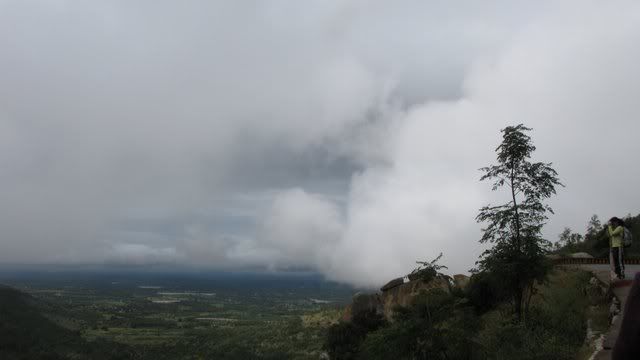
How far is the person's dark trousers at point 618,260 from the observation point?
17031 mm

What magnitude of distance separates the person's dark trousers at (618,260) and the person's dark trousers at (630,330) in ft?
56.2

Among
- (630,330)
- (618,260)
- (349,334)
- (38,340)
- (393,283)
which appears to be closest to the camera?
(630,330)

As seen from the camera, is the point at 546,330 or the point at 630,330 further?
the point at 546,330

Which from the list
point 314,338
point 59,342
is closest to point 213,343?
point 59,342

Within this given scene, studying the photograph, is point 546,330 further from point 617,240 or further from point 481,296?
point 481,296

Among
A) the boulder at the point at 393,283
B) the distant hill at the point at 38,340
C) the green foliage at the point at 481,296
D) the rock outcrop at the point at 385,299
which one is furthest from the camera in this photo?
the distant hill at the point at 38,340

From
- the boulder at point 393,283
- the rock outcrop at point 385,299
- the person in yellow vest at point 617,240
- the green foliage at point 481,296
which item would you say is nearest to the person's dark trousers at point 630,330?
the person in yellow vest at point 617,240

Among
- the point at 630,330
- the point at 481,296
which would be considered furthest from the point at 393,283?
the point at 630,330

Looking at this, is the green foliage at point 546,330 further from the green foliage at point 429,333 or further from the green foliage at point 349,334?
the green foliage at point 349,334

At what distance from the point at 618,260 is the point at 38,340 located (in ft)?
613

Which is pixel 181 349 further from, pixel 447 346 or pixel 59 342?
pixel 447 346

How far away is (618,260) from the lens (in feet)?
56.3

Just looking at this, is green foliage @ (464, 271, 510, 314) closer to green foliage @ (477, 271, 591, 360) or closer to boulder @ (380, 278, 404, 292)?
green foliage @ (477, 271, 591, 360)

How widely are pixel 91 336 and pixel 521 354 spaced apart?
198 m
